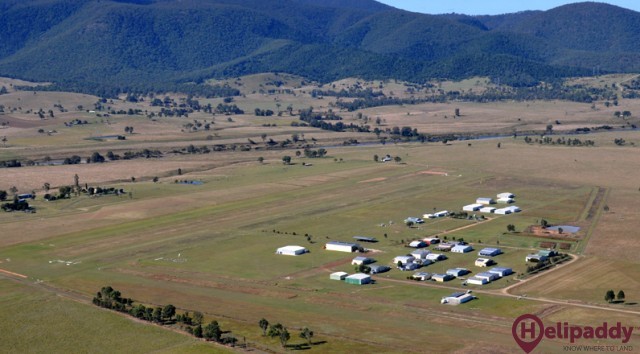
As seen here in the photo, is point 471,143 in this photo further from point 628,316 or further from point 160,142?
point 628,316

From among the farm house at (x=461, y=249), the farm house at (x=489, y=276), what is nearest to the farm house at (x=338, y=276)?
the farm house at (x=489, y=276)

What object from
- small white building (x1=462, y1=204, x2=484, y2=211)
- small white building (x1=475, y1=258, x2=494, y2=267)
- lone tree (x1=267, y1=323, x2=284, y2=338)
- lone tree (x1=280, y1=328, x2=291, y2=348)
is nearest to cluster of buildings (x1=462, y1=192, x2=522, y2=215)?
small white building (x1=462, y1=204, x2=484, y2=211)

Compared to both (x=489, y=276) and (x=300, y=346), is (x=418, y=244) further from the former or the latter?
(x=300, y=346)

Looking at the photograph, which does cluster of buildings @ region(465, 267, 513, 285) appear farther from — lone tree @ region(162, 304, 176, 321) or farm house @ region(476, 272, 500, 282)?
lone tree @ region(162, 304, 176, 321)

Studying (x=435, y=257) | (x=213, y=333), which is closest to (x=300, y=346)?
(x=213, y=333)

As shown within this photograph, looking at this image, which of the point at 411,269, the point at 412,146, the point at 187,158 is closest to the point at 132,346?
the point at 411,269
